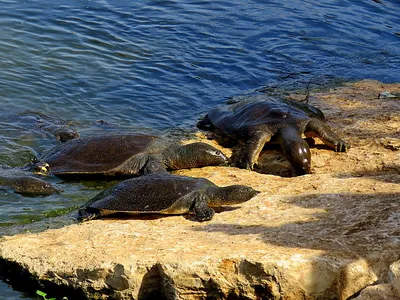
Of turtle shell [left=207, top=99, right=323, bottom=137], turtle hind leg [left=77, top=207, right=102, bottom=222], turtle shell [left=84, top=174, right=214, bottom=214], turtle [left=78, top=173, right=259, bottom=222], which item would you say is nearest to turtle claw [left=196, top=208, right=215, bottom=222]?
turtle [left=78, top=173, right=259, bottom=222]

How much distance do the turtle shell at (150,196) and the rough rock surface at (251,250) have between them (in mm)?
102

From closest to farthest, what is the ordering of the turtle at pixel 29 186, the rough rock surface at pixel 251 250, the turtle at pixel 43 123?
the rough rock surface at pixel 251 250
the turtle at pixel 29 186
the turtle at pixel 43 123

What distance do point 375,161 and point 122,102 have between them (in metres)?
4.25

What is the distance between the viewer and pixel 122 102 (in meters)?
10.5

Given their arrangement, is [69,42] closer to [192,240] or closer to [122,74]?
[122,74]

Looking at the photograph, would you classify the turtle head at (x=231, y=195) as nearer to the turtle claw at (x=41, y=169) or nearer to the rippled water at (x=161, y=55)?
the rippled water at (x=161, y=55)

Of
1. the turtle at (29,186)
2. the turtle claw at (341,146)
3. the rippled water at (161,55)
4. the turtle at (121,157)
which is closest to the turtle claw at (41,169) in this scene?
the turtle at (121,157)

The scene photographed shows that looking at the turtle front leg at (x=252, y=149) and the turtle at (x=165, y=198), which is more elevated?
the turtle at (x=165, y=198)

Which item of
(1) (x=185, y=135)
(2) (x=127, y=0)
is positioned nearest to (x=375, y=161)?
(1) (x=185, y=135)

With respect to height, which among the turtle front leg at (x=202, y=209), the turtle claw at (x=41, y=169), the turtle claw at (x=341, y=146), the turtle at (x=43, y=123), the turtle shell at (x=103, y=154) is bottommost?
the turtle at (x=43, y=123)

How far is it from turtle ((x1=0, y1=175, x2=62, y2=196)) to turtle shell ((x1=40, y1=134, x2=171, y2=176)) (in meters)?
0.48

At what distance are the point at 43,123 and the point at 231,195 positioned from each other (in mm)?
3756

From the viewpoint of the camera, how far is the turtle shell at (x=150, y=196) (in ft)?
19.8

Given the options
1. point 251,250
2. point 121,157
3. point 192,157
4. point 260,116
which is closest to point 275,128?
point 260,116
